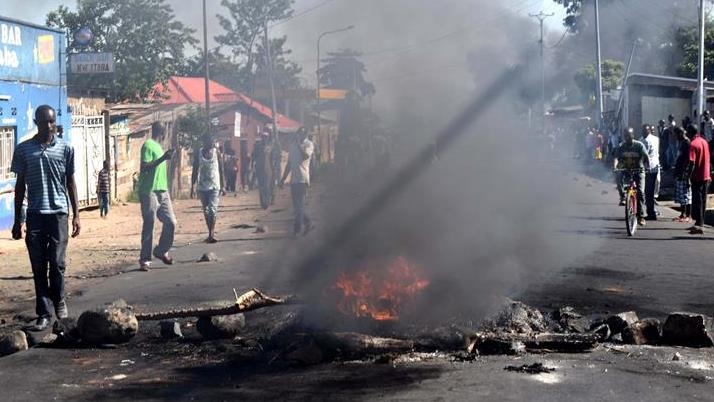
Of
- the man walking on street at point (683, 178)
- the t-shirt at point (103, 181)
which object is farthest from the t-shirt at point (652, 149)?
the t-shirt at point (103, 181)

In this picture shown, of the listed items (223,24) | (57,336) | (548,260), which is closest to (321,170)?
(223,24)

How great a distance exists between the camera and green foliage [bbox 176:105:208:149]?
111 feet

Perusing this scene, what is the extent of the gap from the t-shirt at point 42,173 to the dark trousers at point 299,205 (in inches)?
274

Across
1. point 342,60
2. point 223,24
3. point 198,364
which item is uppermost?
point 223,24

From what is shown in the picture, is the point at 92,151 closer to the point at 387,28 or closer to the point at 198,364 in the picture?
the point at 387,28

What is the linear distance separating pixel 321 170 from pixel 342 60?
3934mm

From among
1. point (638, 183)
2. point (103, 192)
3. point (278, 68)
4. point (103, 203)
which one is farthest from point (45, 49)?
point (638, 183)

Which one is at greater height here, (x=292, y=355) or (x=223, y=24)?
(x=223, y=24)

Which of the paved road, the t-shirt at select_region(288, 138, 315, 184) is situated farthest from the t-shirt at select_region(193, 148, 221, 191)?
the paved road

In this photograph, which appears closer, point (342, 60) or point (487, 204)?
point (342, 60)

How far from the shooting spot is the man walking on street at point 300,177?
15.1m

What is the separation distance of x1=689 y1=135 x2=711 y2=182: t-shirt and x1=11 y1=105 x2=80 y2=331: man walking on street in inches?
444

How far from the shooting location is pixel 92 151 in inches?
951

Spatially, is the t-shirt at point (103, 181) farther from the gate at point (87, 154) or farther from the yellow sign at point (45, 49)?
the yellow sign at point (45, 49)
